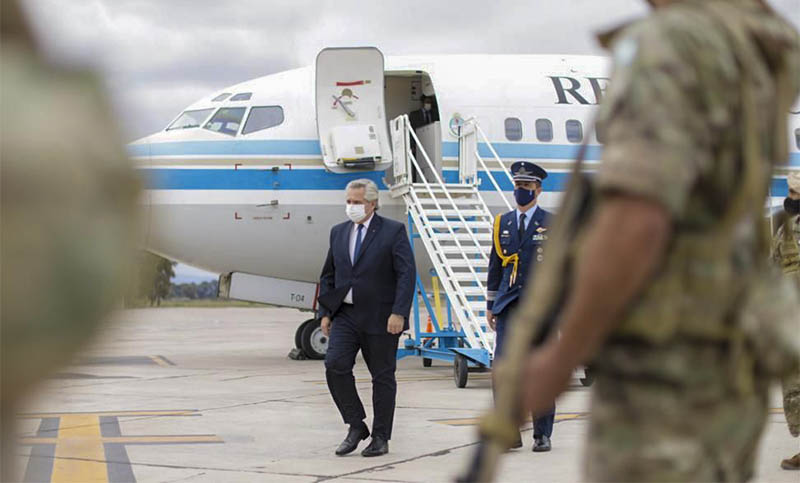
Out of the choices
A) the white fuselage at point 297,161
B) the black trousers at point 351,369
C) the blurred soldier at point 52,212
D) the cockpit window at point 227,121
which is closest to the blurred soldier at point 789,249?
the black trousers at point 351,369

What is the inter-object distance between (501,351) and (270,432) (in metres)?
1.96

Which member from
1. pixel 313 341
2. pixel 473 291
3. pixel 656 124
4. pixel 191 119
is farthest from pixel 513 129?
pixel 656 124

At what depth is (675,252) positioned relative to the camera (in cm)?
186

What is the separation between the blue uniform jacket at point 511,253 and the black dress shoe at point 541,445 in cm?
92

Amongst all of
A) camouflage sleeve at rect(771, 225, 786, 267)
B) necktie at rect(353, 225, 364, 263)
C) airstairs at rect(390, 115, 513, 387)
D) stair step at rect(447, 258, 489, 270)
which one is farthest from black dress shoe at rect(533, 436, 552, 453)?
stair step at rect(447, 258, 489, 270)

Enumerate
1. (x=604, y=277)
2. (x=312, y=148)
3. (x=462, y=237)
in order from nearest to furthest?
(x=604, y=277) → (x=462, y=237) → (x=312, y=148)

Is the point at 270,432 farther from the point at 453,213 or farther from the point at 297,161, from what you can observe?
the point at 297,161

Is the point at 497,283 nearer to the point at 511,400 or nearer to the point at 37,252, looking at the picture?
the point at 511,400

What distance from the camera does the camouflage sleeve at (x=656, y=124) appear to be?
174 centimetres

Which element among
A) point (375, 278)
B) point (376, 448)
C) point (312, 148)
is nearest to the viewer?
point (376, 448)

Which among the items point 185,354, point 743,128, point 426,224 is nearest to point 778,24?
point 743,128

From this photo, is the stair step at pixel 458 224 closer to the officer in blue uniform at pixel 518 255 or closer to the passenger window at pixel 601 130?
the officer in blue uniform at pixel 518 255

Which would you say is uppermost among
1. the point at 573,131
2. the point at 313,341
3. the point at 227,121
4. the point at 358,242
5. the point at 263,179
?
the point at 227,121

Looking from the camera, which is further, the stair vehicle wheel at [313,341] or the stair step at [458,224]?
the stair vehicle wheel at [313,341]
